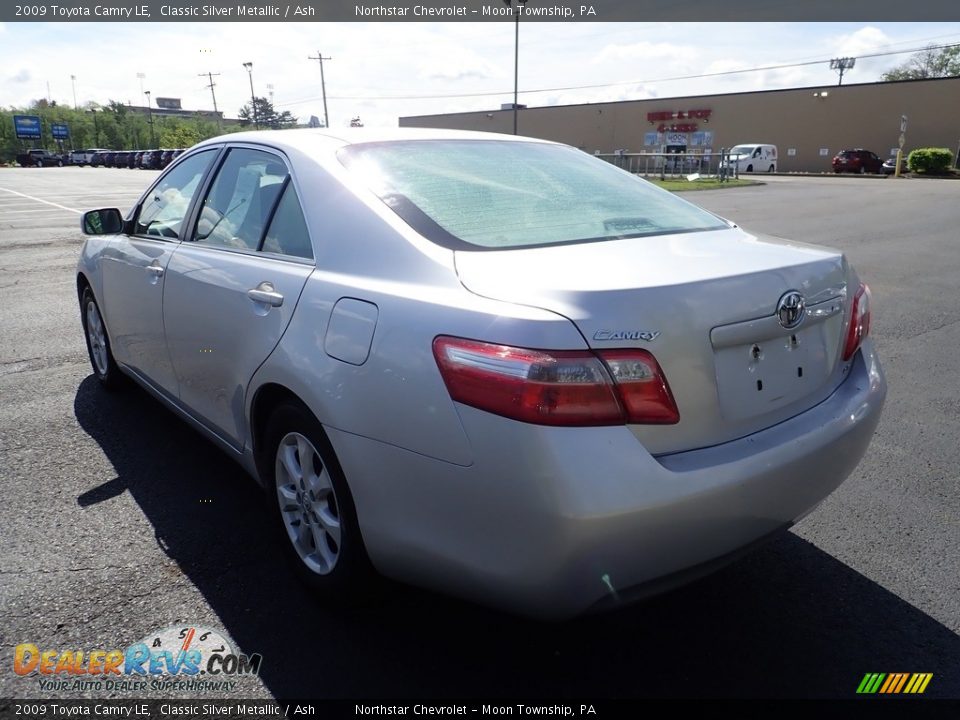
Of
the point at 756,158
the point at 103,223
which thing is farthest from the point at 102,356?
the point at 756,158

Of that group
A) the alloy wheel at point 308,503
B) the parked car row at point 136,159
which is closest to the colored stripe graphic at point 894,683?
the alloy wheel at point 308,503

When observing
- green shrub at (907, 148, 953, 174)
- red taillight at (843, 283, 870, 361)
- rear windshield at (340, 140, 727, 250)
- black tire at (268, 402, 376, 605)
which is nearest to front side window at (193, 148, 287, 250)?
rear windshield at (340, 140, 727, 250)

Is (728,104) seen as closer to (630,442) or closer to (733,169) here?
(733,169)

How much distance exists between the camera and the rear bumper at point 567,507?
1.80 meters

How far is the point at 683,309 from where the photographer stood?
195cm

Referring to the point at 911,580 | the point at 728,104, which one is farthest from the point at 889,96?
the point at 911,580

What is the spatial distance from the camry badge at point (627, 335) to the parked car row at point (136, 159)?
158 ft

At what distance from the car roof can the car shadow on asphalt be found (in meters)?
1.61

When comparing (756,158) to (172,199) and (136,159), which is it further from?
(172,199)

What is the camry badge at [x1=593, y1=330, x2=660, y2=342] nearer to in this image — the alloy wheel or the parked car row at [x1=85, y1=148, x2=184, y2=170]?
the alloy wheel

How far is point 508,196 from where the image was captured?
108 inches

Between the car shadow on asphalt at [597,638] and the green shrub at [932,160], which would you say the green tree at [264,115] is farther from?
the car shadow on asphalt at [597,638]

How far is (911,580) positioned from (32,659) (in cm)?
305

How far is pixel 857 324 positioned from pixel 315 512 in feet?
6.46
